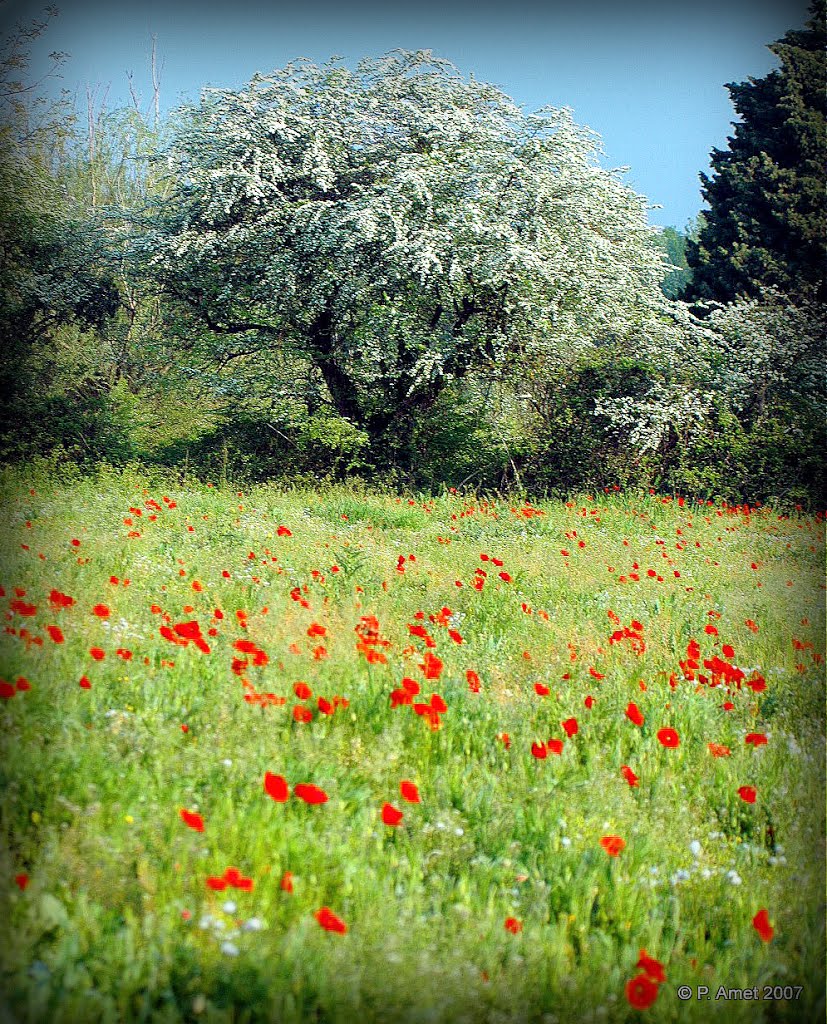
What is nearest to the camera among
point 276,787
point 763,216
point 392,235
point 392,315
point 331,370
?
point 276,787

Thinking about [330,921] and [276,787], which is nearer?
[330,921]

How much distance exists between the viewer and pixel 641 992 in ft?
6.22

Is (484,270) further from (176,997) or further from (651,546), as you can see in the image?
(176,997)

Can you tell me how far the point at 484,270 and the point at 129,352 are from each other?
24.3 feet

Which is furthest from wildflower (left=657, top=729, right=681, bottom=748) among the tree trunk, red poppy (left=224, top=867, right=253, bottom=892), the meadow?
the tree trunk

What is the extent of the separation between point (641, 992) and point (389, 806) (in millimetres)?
748

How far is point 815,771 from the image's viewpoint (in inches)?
108

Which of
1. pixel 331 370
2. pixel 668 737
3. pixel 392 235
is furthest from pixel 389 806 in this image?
pixel 331 370

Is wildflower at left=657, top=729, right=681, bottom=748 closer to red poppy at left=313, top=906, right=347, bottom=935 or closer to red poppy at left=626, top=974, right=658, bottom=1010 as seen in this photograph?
red poppy at left=626, top=974, right=658, bottom=1010

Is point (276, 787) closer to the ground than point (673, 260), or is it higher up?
closer to the ground

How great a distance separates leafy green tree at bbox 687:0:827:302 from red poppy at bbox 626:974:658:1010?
601 centimetres

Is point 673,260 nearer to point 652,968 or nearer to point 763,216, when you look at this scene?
point 763,216

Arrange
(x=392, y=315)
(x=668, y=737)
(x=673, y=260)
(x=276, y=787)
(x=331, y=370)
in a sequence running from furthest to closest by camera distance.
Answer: (x=673, y=260)
(x=331, y=370)
(x=392, y=315)
(x=668, y=737)
(x=276, y=787)

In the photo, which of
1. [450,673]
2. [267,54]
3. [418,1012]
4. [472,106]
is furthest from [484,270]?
[418,1012]
